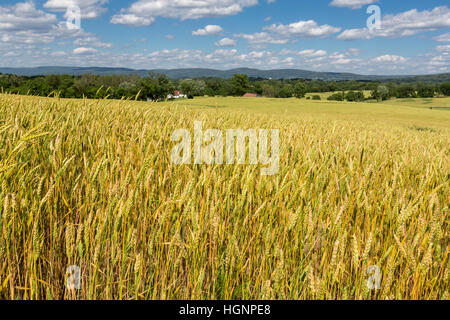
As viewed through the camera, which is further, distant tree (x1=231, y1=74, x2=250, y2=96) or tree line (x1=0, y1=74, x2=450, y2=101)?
distant tree (x1=231, y1=74, x2=250, y2=96)

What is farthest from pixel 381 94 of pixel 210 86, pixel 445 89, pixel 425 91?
pixel 210 86

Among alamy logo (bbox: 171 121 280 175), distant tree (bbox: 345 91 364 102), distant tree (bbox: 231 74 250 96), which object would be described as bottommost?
alamy logo (bbox: 171 121 280 175)

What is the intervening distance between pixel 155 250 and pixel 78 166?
3.24ft

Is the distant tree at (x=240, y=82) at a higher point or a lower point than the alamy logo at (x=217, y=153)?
higher

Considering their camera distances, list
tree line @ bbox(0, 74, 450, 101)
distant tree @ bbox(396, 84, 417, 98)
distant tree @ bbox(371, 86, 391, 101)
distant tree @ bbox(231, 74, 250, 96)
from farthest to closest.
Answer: distant tree @ bbox(231, 74, 250, 96), distant tree @ bbox(396, 84, 417, 98), distant tree @ bbox(371, 86, 391, 101), tree line @ bbox(0, 74, 450, 101)

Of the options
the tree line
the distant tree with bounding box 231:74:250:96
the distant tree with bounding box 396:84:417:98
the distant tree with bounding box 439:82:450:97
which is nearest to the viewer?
the tree line

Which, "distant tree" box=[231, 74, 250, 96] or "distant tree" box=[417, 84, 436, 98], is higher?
"distant tree" box=[231, 74, 250, 96]

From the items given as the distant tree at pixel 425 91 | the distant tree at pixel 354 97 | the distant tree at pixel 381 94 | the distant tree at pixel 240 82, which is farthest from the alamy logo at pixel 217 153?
the distant tree at pixel 240 82

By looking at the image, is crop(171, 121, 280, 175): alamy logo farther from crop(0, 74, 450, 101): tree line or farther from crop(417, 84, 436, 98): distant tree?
crop(417, 84, 436, 98): distant tree

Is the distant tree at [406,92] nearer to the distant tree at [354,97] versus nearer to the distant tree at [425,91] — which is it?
the distant tree at [425,91]

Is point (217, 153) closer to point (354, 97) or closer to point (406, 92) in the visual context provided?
point (354, 97)

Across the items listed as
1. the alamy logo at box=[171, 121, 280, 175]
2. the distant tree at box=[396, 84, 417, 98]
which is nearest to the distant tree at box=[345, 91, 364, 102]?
the distant tree at box=[396, 84, 417, 98]
